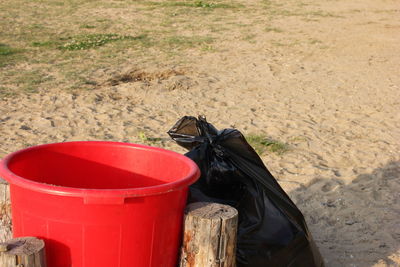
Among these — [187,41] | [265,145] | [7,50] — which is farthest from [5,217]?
[187,41]

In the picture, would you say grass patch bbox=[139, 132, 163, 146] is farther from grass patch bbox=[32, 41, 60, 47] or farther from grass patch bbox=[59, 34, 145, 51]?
grass patch bbox=[32, 41, 60, 47]

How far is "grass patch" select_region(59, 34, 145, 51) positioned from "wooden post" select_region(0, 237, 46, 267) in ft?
21.2

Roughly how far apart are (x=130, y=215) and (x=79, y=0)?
12.0 metres

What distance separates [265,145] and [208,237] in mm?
2647

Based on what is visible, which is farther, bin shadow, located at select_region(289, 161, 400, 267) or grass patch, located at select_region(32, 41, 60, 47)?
grass patch, located at select_region(32, 41, 60, 47)

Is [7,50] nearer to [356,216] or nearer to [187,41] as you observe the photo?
[187,41]

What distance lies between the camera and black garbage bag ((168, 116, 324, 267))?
2717 mm

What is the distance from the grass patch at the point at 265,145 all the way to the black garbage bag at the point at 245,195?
184 centimetres

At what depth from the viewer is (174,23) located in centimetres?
1078

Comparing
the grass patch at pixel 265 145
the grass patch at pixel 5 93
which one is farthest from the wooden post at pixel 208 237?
the grass patch at pixel 5 93

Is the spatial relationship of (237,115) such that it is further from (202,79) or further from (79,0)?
(79,0)

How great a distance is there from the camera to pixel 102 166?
8.02 feet

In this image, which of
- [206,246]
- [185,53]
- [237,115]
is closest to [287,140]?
[237,115]

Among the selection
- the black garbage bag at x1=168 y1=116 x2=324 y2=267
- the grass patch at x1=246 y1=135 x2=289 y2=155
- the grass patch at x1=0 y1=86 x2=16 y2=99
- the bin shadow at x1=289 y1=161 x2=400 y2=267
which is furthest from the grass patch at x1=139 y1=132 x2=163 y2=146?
the black garbage bag at x1=168 y1=116 x2=324 y2=267
